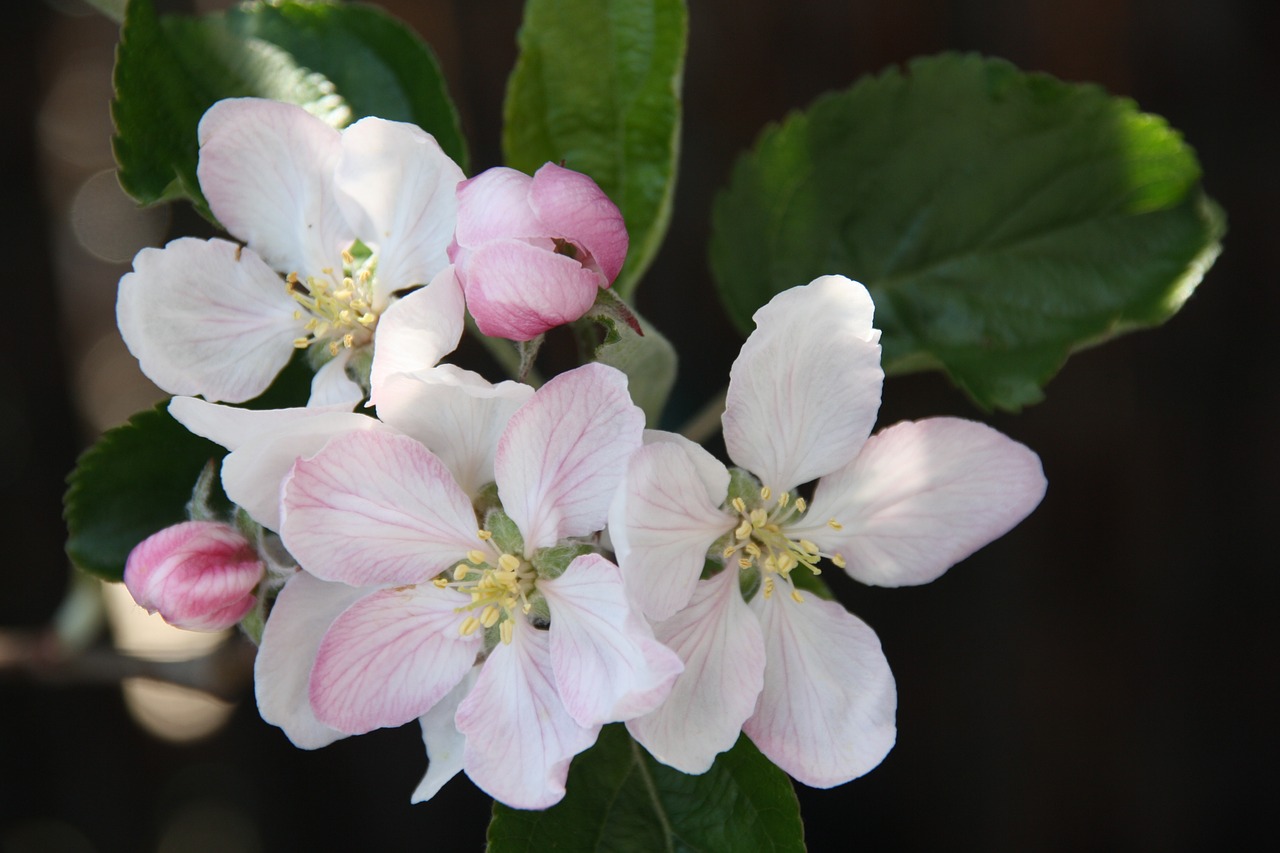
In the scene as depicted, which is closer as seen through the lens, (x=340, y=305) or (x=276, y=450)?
(x=276, y=450)

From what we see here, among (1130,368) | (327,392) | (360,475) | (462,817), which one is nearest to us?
(360,475)

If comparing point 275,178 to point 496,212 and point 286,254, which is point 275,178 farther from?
point 496,212

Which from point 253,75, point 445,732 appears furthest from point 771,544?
point 253,75

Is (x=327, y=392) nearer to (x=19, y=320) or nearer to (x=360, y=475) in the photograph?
(x=360, y=475)

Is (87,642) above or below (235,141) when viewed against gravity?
below

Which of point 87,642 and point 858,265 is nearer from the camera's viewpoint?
point 858,265

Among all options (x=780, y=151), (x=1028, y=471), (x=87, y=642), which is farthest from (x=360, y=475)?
(x=87, y=642)

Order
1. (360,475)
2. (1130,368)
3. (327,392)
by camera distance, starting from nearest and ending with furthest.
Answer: (360,475) < (327,392) < (1130,368)
